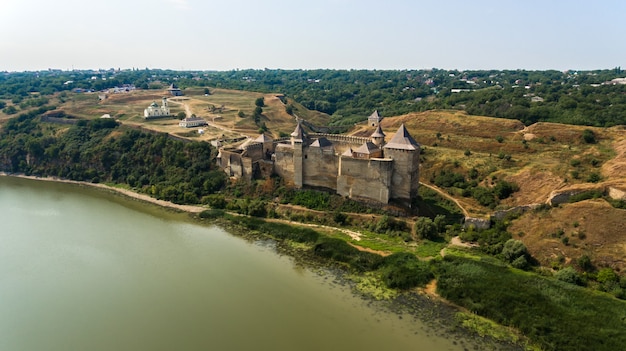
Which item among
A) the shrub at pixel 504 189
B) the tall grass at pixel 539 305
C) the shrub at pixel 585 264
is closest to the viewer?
the tall grass at pixel 539 305

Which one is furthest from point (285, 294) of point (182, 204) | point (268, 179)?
Answer: point (182, 204)

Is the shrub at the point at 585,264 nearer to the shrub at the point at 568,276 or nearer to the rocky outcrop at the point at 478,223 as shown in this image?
the shrub at the point at 568,276

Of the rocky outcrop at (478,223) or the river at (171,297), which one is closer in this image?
the river at (171,297)

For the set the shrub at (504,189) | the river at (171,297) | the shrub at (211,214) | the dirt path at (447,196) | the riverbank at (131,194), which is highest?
the shrub at (504,189)

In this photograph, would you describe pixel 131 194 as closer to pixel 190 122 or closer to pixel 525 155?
pixel 190 122

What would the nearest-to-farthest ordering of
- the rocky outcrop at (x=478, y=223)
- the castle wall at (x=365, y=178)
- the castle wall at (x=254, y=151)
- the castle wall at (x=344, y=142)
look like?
the rocky outcrop at (x=478, y=223) < the castle wall at (x=365, y=178) < the castle wall at (x=344, y=142) < the castle wall at (x=254, y=151)

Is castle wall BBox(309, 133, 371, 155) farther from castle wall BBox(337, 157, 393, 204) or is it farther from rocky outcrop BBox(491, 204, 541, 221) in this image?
rocky outcrop BBox(491, 204, 541, 221)

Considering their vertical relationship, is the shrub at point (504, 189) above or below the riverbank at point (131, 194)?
above

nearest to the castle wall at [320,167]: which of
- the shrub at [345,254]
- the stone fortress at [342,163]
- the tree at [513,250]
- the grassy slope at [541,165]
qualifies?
the stone fortress at [342,163]
